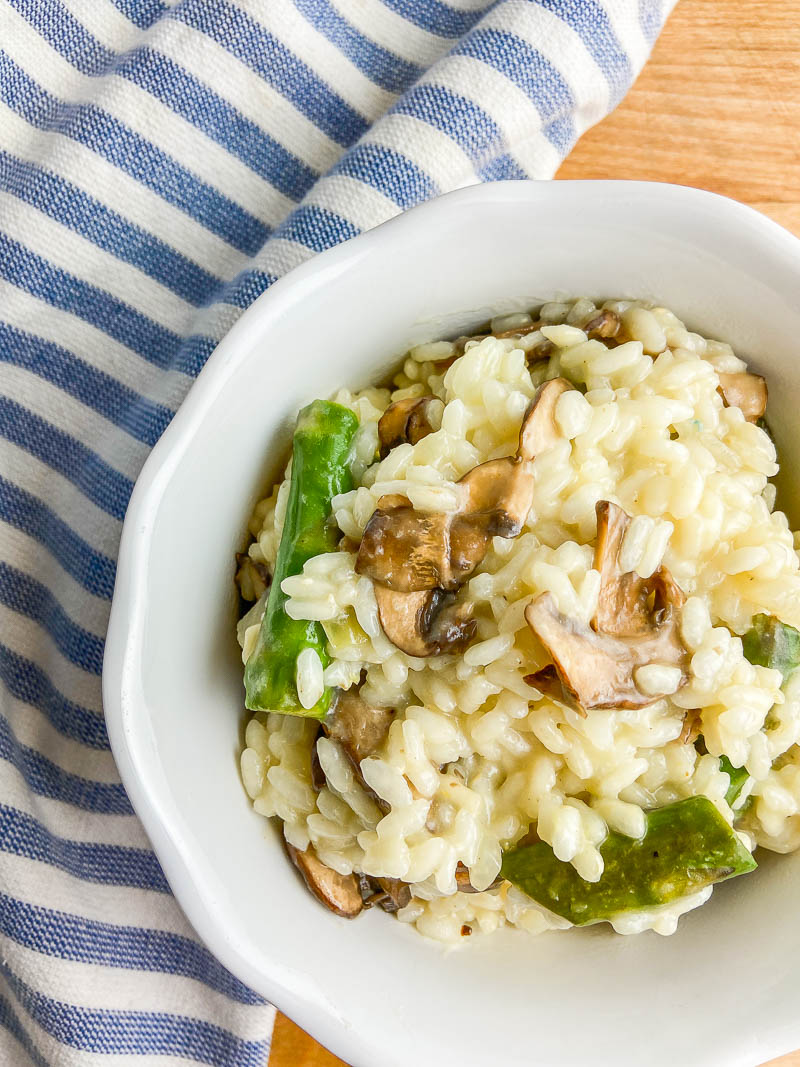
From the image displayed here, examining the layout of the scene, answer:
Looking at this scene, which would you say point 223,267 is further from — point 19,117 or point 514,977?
point 514,977

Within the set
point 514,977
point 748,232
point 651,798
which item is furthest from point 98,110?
point 514,977

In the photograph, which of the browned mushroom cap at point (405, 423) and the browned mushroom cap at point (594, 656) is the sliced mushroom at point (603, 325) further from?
the browned mushroom cap at point (594, 656)

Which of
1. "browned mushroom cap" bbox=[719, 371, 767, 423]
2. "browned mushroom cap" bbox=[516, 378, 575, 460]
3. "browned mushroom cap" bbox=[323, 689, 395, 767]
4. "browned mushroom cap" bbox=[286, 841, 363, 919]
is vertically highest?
"browned mushroom cap" bbox=[719, 371, 767, 423]

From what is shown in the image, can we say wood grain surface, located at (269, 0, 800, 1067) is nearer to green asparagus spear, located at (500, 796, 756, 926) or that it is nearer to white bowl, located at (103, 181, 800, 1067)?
white bowl, located at (103, 181, 800, 1067)

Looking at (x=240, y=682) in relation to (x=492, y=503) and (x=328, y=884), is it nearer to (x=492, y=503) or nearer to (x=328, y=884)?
(x=328, y=884)

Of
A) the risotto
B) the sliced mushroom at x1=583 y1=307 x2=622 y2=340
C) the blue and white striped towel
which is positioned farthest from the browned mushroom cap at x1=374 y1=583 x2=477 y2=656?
the blue and white striped towel

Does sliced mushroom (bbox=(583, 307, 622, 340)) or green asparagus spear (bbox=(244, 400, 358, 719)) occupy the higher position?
sliced mushroom (bbox=(583, 307, 622, 340))
